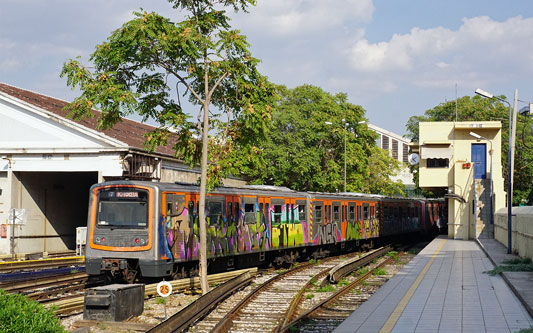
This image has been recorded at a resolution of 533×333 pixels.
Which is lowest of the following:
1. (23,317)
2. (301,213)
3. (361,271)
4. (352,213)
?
(361,271)

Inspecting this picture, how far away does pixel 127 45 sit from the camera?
47.1 feet

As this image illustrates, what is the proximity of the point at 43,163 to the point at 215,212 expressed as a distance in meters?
13.1

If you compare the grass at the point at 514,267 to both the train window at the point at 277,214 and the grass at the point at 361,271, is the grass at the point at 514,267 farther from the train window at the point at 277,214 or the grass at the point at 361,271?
the train window at the point at 277,214

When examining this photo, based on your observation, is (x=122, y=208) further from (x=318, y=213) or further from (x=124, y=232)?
(x=318, y=213)

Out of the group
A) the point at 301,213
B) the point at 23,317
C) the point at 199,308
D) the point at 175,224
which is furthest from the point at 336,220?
the point at 23,317

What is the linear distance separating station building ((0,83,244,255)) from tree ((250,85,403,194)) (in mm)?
14299

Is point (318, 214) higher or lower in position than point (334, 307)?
higher

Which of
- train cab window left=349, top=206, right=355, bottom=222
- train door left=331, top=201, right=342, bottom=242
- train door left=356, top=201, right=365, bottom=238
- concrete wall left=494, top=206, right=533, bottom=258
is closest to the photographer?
concrete wall left=494, top=206, right=533, bottom=258

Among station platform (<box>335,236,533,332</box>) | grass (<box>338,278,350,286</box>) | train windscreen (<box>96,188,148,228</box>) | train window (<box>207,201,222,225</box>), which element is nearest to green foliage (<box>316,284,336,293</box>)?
grass (<box>338,278,350,286</box>)

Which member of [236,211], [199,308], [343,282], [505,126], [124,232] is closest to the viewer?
[199,308]

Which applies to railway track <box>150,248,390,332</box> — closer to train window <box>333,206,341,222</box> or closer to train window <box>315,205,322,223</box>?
train window <box>315,205,322,223</box>

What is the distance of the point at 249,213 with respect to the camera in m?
20.5

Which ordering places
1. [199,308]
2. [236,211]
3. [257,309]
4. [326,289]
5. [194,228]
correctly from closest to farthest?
[199,308], [257,309], [326,289], [194,228], [236,211]

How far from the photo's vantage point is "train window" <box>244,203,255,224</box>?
20219 mm
